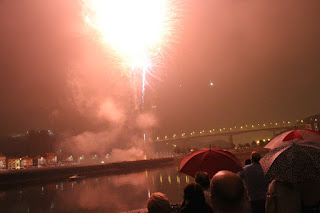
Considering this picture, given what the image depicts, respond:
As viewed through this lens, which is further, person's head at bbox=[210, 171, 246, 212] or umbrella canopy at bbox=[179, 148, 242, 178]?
umbrella canopy at bbox=[179, 148, 242, 178]

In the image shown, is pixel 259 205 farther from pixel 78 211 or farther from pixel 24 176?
pixel 24 176

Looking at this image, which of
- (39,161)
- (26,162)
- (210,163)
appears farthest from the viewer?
(39,161)

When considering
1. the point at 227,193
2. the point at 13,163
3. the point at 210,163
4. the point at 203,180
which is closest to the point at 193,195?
the point at 227,193

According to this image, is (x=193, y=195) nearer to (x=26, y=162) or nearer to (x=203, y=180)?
(x=203, y=180)

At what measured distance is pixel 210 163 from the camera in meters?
5.95

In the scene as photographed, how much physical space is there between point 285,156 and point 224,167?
5.37 feet

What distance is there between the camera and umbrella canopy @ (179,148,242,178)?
5885 mm

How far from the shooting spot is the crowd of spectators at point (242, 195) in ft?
9.08

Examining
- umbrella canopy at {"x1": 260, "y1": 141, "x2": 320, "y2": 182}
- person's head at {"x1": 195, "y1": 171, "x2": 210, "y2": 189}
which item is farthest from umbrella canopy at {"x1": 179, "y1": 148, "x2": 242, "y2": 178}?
person's head at {"x1": 195, "y1": 171, "x2": 210, "y2": 189}

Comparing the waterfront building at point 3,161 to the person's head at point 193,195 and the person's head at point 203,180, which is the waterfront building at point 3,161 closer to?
the person's head at point 203,180

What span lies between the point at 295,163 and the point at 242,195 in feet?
6.57

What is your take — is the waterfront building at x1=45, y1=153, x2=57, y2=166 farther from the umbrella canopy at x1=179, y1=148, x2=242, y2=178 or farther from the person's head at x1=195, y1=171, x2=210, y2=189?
the person's head at x1=195, y1=171, x2=210, y2=189

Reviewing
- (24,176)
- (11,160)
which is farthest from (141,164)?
(11,160)

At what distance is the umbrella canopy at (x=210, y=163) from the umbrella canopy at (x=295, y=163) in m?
1.28
